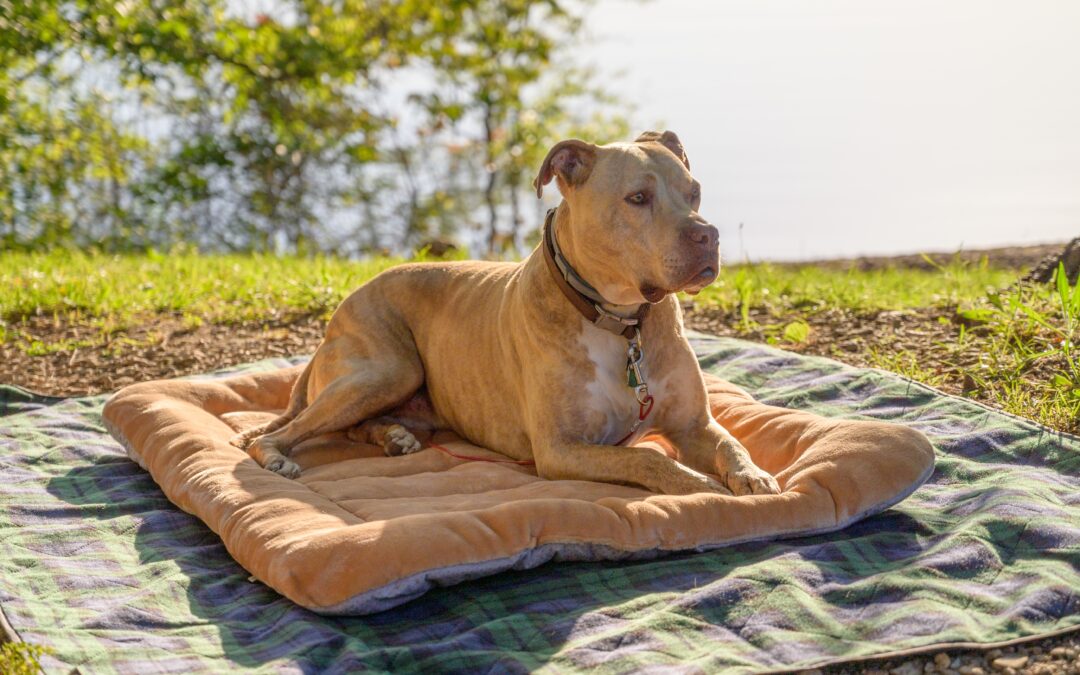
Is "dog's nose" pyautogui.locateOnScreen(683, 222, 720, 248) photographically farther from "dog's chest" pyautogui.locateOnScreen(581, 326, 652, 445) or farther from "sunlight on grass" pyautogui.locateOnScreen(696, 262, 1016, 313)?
"sunlight on grass" pyautogui.locateOnScreen(696, 262, 1016, 313)

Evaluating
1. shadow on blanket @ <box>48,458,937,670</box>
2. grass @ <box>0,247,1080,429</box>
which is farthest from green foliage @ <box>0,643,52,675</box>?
grass @ <box>0,247,1080,429</box>

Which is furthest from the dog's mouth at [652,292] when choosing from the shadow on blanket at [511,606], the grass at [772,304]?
the grass at [772,304]

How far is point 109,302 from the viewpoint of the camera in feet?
21.2

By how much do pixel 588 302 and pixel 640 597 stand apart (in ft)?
3.83

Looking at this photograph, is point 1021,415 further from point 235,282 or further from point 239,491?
point 235,282

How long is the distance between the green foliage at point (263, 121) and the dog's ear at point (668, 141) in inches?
295

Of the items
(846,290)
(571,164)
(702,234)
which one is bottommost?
(846,290)

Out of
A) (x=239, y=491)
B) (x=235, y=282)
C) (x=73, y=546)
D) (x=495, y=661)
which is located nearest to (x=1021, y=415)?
(x=495, y=661)

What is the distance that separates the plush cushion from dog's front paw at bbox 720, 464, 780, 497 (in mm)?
71

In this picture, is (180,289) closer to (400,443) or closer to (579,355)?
(400,443)

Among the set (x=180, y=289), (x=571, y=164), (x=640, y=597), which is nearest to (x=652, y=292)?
(x=571, y=164)

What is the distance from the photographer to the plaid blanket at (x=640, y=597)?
2428mm

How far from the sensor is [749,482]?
3217mm

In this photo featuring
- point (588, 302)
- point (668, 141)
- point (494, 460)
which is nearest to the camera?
point (588, 302)
